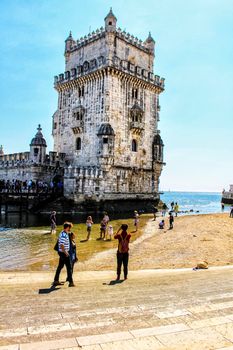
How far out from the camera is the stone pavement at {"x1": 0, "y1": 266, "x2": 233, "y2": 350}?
4.84 meters

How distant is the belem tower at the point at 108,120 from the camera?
39.4 m

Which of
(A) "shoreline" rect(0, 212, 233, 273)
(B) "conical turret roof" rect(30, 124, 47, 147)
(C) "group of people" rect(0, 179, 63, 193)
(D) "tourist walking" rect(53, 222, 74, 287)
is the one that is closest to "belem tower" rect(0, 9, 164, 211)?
(B) "conical turret roof" rect(30, 124, 47, 147)

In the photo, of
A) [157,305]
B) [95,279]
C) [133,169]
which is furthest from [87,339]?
[133,169]

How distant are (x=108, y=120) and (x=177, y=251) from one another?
25.9m

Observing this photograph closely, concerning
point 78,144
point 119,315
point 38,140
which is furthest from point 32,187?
point 119,315

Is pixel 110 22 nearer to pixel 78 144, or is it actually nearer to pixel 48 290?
pixel 78 144

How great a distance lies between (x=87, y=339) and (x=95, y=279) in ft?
17.5

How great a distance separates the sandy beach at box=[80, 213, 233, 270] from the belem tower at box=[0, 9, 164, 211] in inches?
670

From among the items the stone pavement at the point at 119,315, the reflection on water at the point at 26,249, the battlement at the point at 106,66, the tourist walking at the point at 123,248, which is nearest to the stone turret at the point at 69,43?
the battlement at the point at 106,66

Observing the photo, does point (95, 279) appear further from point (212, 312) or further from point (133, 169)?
point (133, 169)

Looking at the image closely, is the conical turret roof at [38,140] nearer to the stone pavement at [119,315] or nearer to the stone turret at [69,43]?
the stone turret at [69,43]

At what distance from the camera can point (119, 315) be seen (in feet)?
19.9

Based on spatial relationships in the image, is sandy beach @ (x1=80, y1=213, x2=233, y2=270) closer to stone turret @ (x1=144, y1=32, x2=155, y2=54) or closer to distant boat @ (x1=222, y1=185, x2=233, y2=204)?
stone turret @ (x1=144, y1=32, x2=155, y2=54)

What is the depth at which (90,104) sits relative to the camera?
138 feet
